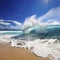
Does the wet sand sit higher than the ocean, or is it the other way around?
the ocean

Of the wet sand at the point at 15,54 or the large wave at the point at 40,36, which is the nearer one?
the wet sand at the point at 15,54

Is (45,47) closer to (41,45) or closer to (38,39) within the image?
(41,45)

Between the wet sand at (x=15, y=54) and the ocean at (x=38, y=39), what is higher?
the ocean at (x=38, y=39)

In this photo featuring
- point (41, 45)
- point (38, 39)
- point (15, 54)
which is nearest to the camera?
point (15, 54)

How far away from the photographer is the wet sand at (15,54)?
1.84 m

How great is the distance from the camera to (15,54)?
198 cm

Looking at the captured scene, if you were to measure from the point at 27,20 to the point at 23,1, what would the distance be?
369mm

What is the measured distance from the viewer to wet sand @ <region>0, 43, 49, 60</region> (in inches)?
72.3

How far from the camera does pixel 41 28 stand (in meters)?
2.25

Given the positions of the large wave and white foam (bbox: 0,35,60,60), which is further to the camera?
the large wave

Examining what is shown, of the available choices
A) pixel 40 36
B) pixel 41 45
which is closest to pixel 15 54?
pixel 41 45

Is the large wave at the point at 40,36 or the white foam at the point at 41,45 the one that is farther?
the large wave at the point at 40,36

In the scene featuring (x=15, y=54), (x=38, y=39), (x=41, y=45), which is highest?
(x=38, y=39)

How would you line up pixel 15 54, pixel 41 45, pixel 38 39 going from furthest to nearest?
pixel 38 39, pixel 41 45, pixel 15 54
